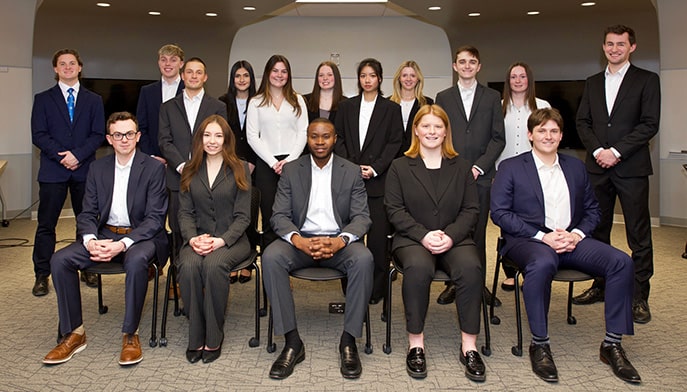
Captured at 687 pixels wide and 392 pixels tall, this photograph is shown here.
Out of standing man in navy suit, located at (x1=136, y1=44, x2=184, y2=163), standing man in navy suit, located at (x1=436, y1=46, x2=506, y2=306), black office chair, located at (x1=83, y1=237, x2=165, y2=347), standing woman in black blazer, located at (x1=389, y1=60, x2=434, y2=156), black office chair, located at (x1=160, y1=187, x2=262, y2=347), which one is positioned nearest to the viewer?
black office chair, located at (x1=83, y1=237, x2=165, y2=347)

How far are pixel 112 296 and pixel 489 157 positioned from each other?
3.11 m

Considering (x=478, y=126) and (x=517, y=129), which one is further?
(x=517, y=129)

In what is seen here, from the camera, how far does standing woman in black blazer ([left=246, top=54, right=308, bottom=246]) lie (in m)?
4.64

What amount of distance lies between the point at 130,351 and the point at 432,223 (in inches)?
76.4

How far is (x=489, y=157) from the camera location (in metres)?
4.37

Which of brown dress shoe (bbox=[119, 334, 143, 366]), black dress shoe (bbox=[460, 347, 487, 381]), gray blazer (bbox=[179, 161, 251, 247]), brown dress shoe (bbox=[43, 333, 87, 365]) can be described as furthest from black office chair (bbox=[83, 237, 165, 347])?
black dress shoe (bbox=[460, 347, 487, 381])

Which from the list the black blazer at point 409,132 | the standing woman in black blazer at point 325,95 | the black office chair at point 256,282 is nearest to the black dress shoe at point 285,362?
the black office chair at point 256,282

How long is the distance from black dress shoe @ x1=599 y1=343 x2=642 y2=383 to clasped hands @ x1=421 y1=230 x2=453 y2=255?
105cm

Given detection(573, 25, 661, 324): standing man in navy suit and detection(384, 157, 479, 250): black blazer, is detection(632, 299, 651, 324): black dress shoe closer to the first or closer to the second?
detection(573, 25, 661, 324): standing man in navy suit

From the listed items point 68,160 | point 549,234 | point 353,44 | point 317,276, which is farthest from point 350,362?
point 353,44

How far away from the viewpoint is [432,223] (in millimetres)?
3760

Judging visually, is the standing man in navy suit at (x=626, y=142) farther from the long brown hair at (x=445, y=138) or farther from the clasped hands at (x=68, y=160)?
the clasped hands at (x=68, y=160)

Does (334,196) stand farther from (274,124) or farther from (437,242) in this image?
(274,124)

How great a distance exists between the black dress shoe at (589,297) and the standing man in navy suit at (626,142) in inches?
14.9
